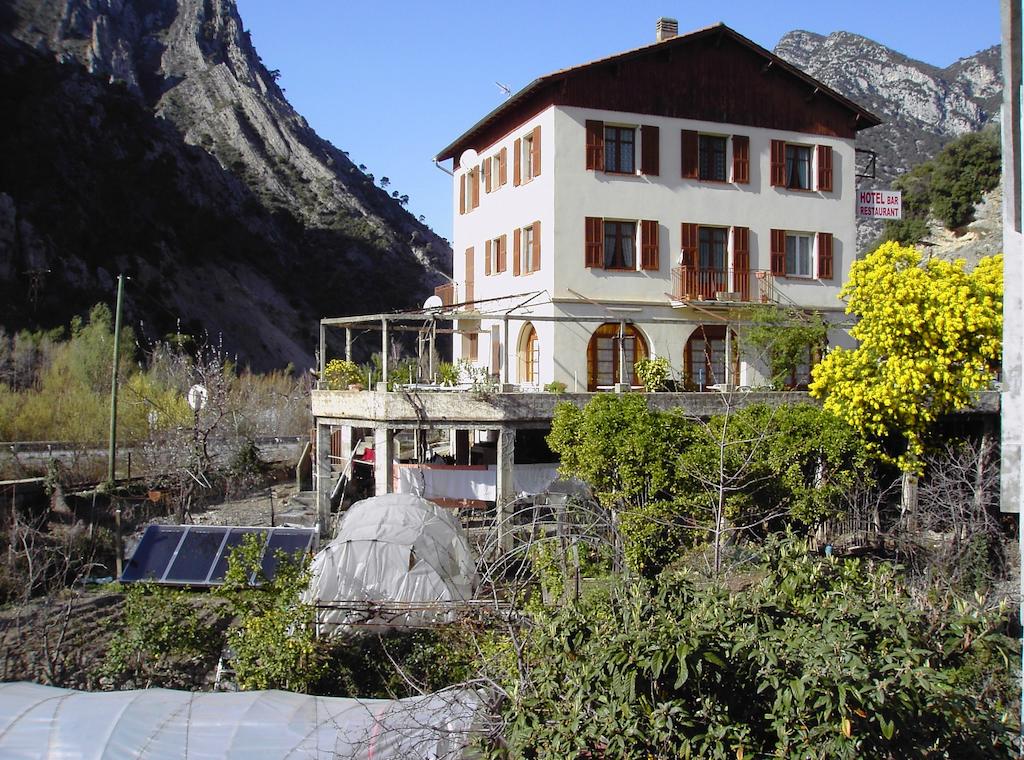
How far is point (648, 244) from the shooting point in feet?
83.8

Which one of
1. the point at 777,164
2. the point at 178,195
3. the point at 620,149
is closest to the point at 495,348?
the point at 620,149

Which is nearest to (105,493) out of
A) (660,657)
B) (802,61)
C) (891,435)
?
(891,435)

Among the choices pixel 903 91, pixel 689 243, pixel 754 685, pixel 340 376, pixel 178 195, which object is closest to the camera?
pixel 754 685

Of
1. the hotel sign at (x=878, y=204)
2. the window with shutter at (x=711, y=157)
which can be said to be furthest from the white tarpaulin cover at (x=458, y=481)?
the hotel sign at (x=878, y=204)

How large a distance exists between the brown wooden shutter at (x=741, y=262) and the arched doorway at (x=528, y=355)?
19.2ft

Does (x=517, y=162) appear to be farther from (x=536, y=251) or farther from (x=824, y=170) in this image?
(x=824, y=170)

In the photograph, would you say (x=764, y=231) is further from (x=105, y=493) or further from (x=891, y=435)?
(x=105, y=493)

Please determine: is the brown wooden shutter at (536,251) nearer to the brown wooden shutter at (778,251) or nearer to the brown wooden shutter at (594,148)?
the brown wooden shutter at (594,148)

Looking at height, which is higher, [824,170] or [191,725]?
[824,170]

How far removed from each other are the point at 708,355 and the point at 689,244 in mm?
3147

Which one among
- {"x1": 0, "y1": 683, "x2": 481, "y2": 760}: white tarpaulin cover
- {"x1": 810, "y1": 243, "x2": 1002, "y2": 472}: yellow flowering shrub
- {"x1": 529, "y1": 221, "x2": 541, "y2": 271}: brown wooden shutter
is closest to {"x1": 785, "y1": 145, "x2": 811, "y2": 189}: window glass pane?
{"x1": 529, "y1": 221, "x2": 541, "y2": 271}: brown wooden shutter

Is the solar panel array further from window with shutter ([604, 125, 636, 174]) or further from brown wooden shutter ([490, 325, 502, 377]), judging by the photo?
window with shutter ([604, 125, 636, 174])

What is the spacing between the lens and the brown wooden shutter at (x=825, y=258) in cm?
2748

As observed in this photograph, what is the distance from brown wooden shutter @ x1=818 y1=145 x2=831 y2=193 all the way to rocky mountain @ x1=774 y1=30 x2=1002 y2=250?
199ft
